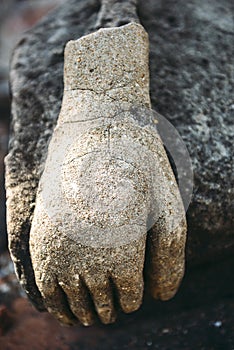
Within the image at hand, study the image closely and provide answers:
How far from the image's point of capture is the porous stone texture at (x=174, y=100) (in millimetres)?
1548

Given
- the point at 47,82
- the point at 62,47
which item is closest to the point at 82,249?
the point at 47,82

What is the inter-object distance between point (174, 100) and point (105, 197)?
491 millimetres

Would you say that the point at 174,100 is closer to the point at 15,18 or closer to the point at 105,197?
the point at 105,197

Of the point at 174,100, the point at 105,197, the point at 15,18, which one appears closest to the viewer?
the point at 105,197

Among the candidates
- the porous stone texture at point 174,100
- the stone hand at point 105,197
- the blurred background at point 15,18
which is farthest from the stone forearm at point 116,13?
the blurred background at point 15,18

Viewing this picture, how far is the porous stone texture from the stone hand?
0.15 metres

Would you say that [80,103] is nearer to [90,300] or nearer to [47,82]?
[47,82]

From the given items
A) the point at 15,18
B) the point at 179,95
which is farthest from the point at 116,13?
the point at 15,18

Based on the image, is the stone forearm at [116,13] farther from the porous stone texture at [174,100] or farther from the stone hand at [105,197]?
the stone hand at [105,197]

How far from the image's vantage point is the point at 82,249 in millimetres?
1292

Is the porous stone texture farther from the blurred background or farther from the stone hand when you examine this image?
the blurred background

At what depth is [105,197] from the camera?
1280 millimetres

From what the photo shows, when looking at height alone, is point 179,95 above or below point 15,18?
above

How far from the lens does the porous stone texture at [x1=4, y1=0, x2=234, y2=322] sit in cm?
155
